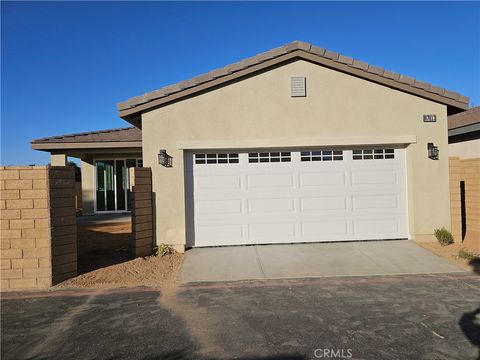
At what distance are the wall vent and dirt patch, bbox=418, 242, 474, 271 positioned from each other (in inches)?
182

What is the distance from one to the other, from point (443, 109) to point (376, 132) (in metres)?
1.78

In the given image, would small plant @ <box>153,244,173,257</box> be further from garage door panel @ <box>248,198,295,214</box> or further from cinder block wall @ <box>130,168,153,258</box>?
garage door panel @ <box>248,198,295,214</box>

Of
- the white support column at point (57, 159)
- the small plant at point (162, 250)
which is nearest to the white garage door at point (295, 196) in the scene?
the small plant at point (162, 250)

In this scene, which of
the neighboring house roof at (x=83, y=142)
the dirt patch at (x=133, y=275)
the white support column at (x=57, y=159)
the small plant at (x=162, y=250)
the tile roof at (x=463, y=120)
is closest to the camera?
the dirt patch at (x=133, y=275)

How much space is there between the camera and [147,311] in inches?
193

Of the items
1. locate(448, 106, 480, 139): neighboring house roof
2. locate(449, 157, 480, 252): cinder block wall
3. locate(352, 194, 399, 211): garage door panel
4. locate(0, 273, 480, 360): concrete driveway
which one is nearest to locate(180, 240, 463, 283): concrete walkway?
locate(0, 273, 480, 360): concrete driveway

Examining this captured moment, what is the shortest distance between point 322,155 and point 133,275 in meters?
5.20

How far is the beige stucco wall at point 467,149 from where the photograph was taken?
492 inches

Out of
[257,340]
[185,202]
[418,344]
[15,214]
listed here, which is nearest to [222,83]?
[185,202]

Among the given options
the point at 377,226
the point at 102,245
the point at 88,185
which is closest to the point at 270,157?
the point at 377,226

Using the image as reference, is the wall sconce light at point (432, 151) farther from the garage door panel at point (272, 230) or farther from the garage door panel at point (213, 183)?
the garage door panel at point (213, 183)

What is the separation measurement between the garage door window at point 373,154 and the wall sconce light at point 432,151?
81 centimetres

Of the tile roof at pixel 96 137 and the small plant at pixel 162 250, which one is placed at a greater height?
→ the tile roof at pixel 96 137

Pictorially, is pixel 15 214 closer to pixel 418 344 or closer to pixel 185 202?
pixel 185 202
